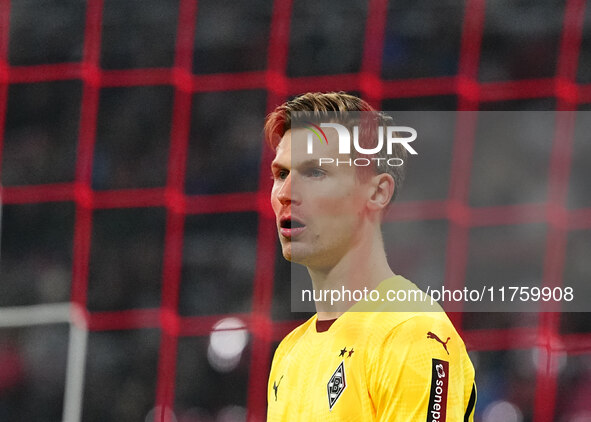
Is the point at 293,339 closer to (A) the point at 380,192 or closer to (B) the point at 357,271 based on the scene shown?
(B) the point at 357,271

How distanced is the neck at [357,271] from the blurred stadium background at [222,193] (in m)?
3.10

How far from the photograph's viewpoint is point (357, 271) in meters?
2.04

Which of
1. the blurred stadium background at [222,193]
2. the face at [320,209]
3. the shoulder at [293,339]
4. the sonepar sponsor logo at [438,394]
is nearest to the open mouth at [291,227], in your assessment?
the face at [320,209]

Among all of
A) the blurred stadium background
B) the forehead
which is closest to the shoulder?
the forehead

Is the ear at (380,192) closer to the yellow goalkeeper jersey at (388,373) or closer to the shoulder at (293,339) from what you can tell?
the yellow goalkeeper jersey at (388,373)

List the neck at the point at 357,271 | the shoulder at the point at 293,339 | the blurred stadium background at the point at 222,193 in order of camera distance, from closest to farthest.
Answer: the neck at the point at 357,271, the shoulder at the point at 293,339, the blurred stadium background at the point at 222,193

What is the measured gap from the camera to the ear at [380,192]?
2062 millimetres

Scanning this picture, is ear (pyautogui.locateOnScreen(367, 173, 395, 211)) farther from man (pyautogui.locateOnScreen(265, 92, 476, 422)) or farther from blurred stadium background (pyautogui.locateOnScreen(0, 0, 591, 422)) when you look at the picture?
blurred stadium background (pyautogui.locateOnScreen(0, 0, 591, 422))

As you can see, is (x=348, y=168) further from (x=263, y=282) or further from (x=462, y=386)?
(x=263, y=282)

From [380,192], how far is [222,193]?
3887 millimetres

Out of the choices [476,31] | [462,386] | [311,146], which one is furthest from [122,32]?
[462,386]

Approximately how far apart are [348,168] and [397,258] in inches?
135

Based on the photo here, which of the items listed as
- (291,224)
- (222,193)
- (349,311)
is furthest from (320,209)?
(222,193)

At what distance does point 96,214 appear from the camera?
5.94 meters
